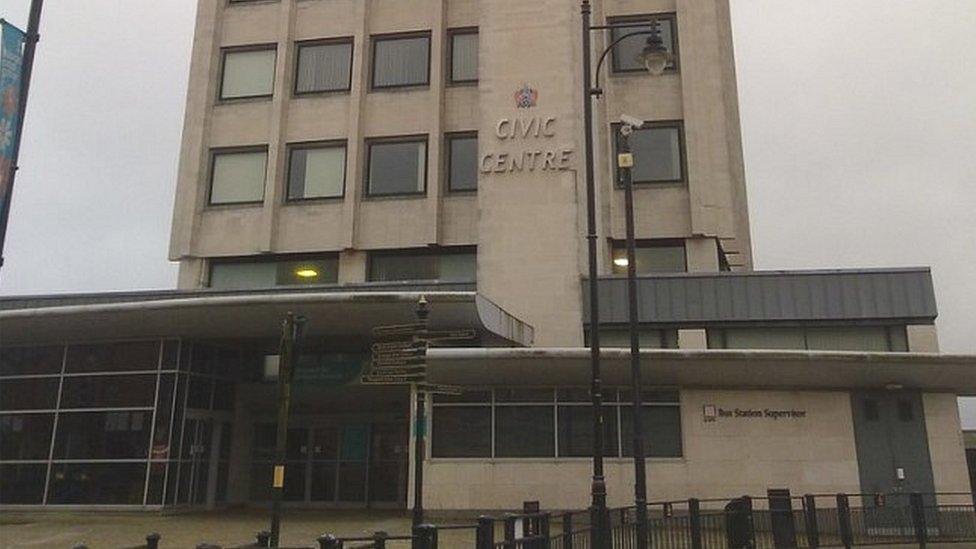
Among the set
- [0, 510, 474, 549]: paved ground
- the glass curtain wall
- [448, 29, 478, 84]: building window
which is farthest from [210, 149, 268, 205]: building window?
[0, 510, 474, 549]: paved ground

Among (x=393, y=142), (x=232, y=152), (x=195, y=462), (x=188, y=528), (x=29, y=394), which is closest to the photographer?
(x=188, y=528)

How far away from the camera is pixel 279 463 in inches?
650

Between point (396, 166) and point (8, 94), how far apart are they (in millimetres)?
20025

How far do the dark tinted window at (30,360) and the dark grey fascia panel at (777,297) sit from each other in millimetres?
15391

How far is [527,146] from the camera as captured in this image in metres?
26.1

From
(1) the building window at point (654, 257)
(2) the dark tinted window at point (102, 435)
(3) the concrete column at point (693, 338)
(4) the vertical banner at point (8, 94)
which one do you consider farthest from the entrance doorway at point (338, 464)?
(4) the vertical banner at point (8, 94)

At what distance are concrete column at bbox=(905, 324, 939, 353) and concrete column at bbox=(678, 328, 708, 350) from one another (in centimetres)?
536

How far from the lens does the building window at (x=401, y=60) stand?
1221 inches

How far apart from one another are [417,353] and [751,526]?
7000 mm

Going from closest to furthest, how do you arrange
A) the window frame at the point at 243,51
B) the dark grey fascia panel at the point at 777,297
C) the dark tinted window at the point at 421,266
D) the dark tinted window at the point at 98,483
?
1. the dark grey fascia panel at the point at 777,297
2. the dark tinted window at the point at 98,483
3. the dark tinted window at the point at 421,266
4. the window frame at the point at 243,51

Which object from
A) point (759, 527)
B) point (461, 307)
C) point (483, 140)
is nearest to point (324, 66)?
point (483, 140)

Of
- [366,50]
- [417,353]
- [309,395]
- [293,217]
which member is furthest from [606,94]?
[417,353]

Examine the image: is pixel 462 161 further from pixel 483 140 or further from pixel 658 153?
pixel 658 153

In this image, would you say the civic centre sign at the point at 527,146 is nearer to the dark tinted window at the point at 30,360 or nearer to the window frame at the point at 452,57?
the window frame at the point at 452,57
